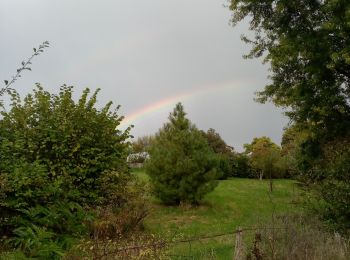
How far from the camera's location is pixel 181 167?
21.9 m

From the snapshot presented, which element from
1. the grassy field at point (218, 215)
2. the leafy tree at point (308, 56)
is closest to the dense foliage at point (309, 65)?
the leafy tree at point (308, 56)

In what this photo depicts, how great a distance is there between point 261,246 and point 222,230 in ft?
29.8

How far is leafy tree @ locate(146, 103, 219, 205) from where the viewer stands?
2186 centimetres

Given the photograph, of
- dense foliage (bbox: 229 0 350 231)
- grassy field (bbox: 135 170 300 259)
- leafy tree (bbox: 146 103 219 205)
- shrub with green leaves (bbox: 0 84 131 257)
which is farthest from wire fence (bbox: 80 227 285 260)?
leafy tree (bbox: 146 103 219 205)

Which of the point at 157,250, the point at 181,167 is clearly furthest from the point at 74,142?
the point at 157,250

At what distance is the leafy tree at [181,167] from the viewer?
21859 mm

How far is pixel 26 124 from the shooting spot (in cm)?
1523

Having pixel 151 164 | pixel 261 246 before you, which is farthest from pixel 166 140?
pixel 261 246

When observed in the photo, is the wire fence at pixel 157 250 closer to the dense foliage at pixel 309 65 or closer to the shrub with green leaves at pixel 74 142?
the shrub with green leaves at pixel 74 142

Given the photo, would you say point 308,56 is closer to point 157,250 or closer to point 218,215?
point 218,215

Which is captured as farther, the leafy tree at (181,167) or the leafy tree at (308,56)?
the leafy tree at (181,167)

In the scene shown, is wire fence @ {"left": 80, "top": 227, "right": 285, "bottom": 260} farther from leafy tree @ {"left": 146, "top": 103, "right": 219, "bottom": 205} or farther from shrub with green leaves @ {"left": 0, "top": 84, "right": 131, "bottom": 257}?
leafy tree @ {"left": 146, "top": 103, "right": 219, "bottom": 205}

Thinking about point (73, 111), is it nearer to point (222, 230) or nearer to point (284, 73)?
point (222, 230)

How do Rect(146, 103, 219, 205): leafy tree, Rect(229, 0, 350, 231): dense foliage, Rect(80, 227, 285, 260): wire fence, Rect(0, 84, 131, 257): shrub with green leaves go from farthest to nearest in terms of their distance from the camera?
Rect(146, 103, 219, 205): leafy tree < Rect(229, 0, 350, 231): dense foliage < Rect(0, 84, 131, 257): shrub with green leaves < Rect(80, 227, 285, 260): wire fence
